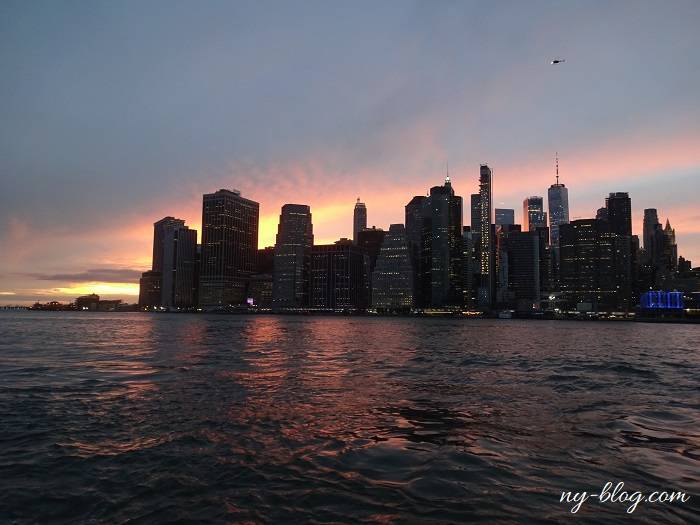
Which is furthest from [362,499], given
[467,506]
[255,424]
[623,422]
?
[623,422]

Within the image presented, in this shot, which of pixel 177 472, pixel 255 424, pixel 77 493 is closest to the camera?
pixel 77 493

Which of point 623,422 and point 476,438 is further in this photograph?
point 623,422

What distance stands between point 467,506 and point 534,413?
40.3ft

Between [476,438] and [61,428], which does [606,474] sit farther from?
[61,428]

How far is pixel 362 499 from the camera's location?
11945 millimetres

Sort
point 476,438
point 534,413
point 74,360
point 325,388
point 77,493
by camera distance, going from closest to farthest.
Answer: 1. point 77,493
2. point 476,438
3. point 534,413
4. point 325,388
5. point 74,360

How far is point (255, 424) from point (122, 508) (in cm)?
867

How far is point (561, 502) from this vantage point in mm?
11789

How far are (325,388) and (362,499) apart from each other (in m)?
18.1

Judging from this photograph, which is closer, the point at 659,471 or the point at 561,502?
the point at 561,502

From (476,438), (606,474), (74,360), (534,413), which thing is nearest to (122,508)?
(476,438)

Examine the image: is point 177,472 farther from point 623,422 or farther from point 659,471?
point 623,422

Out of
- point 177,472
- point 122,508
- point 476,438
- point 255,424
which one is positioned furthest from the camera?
point 255,424

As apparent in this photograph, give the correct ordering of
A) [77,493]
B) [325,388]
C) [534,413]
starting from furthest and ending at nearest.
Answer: [325,388] → [534,413] → [77,493]
